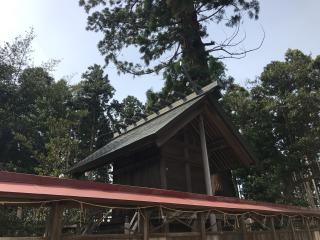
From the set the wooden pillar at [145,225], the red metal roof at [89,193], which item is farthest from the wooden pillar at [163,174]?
the wooden pillar at [145,225]

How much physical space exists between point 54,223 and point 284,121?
22.3 meters

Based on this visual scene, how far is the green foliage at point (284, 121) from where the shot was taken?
72.9ft

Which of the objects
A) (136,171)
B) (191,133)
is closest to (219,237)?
(136,171)

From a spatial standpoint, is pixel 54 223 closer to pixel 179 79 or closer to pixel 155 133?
pixel 155 133

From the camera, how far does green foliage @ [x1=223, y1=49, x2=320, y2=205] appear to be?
2222cm

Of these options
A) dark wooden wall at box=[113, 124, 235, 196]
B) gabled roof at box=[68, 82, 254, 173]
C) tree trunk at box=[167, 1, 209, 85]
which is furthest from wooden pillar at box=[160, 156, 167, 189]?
tree trunk at box=[167, 1, 209, 85]

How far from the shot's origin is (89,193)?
5.61 metres

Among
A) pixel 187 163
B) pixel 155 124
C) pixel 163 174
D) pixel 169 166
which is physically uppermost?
pixel 155 124

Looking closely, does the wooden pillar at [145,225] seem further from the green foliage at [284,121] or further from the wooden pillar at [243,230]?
the green foliage at [284,121]

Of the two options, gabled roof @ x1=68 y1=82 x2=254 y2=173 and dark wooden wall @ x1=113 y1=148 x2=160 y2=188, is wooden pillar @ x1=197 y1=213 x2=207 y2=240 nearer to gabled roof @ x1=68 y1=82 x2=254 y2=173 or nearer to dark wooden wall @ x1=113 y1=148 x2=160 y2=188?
gabled roof @ x1=68 y1=82 x2=254 y2=173

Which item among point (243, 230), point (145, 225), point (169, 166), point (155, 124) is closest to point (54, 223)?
point (145, 225)

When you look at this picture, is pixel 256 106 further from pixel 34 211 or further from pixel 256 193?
pixel 34 211

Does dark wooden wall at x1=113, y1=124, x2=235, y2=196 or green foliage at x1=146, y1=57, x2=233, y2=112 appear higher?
green foliage at x1=146, y1=57, x2=233, y2=112

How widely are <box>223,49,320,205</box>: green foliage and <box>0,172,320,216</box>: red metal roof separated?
13.9m
